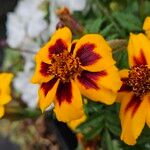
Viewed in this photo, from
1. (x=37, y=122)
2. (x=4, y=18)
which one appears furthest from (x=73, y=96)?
(x=4, y=18)

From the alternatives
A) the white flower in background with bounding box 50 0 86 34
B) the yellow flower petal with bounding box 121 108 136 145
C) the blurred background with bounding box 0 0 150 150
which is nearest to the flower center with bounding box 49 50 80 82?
the yellow flower petal with bounding box 121 108 136 145

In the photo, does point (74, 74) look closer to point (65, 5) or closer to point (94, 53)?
point (94, 53)

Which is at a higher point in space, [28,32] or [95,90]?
[95,90]

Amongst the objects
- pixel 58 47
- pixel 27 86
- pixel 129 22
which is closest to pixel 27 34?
pixel 27 86

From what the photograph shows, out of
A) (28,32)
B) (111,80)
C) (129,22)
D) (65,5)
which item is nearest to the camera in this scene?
(111,80)

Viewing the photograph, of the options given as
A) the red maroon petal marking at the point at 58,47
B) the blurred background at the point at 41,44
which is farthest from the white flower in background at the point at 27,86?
the red maroon petal marking at the point at 58,47

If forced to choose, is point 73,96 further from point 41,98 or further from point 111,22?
point 111,22

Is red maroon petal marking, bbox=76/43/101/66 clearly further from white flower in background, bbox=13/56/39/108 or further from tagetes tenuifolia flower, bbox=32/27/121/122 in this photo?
white flower in background, bbox=13/56/39/108
